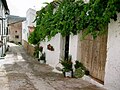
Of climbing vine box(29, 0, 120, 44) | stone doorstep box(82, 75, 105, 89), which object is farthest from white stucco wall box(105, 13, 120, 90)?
stone doorstep box(82, 75, 105, 89)

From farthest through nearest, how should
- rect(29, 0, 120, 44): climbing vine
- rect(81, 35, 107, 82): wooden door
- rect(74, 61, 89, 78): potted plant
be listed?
1. rect(74, 61, 89, 78): potted plant
2. rect(81, 35, 107, 82): wooden door
3. rect(29, 0, 120, 44): climbing vine

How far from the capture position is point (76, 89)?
9.15m

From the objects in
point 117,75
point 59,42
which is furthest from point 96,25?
point 59,42

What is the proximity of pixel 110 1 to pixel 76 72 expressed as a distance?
460cm

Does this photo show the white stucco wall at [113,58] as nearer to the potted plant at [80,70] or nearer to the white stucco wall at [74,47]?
the potted plant at [80,70]

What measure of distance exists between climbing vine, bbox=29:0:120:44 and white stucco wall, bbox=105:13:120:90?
33 cm

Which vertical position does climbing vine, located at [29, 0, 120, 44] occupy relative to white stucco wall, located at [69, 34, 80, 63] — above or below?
above

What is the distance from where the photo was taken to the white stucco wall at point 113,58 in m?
8.49

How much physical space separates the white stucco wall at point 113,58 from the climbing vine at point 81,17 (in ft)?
1.08

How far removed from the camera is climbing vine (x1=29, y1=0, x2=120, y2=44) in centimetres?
838

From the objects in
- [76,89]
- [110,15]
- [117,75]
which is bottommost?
[76,89]

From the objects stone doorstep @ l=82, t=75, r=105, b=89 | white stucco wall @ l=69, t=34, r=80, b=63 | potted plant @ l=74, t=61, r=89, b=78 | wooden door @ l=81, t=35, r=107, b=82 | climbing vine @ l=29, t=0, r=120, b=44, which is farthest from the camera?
white stucco wall @ l=69, t=34, r=80, b=63

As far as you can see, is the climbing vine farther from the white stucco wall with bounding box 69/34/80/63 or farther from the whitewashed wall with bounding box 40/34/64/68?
the whitewashed wall with bounding box 40/34/64/68

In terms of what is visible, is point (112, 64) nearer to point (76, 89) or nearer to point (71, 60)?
point (76, 89)
